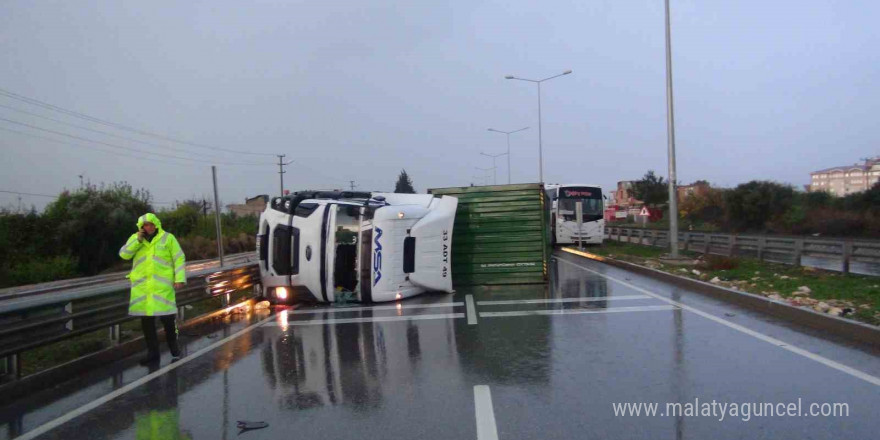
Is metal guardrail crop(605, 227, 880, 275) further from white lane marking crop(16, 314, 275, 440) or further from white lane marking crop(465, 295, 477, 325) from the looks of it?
white lane marking crop(16, 314, 275, 440)

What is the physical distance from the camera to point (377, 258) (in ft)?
41.9

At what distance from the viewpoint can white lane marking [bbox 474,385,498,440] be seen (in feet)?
16.6

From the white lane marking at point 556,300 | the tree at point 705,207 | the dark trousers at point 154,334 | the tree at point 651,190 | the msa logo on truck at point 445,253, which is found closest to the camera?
the dark trousers at point 154,334

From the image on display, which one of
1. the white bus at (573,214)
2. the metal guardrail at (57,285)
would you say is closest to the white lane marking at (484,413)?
the metal guardrail at (57,285)

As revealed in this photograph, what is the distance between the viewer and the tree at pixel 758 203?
44.7 m

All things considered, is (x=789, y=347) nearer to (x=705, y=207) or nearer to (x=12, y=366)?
(x=12, y=366)

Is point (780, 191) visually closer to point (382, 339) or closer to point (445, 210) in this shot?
point (445, 210)

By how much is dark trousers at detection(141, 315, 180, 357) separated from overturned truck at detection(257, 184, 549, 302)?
4.28 meters

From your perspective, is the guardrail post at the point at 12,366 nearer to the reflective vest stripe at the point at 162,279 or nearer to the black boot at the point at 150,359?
the black boot at the point at 150,359

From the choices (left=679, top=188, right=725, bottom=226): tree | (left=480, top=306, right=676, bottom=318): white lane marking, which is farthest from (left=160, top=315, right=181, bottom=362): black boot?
(left=679, top=188, right=725, bottom=226): tree

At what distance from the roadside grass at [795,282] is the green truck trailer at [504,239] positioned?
11.9 ft

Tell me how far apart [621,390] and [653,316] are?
478cm

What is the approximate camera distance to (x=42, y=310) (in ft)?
25.0

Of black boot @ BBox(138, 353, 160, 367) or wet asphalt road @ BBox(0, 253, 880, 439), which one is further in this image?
black boot @ BBox(138, 353, 160, 367)
